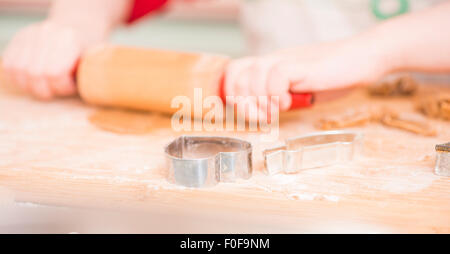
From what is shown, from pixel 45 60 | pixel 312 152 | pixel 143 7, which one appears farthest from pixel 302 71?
pixel 143 7

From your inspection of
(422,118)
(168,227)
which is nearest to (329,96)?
(422,118)

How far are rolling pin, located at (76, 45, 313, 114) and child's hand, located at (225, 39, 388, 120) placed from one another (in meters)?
0.03

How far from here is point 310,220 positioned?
45cm

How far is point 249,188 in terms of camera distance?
1.61 ft

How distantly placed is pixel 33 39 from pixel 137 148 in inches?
15.4

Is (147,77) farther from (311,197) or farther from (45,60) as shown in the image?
(311,197)

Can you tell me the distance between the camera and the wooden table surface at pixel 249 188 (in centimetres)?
45

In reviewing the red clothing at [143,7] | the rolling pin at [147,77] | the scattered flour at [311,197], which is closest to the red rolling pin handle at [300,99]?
the rolling pin at [147,77]

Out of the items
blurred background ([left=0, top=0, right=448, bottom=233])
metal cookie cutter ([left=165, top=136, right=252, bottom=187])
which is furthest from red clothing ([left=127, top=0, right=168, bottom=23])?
metal cookie cutter ([left=165, top=136, right=252, bottom=187])

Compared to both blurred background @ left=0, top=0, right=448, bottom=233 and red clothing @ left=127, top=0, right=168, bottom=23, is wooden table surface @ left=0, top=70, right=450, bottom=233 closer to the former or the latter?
blurred background @ left=0, top=0, right=448, bottom=233

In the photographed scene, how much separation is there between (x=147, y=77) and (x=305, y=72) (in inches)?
10.2

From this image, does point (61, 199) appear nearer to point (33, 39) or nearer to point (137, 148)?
point (137, 148)
